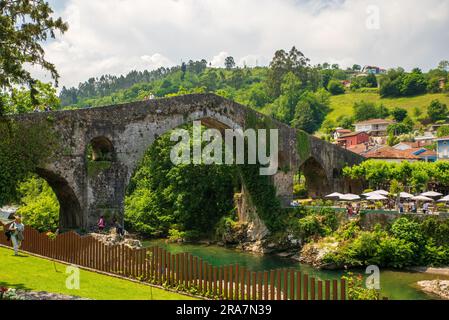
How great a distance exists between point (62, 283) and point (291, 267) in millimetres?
15624

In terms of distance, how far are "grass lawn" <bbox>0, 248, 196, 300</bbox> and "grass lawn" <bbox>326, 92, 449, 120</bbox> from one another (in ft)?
250

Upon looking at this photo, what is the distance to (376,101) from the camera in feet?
310

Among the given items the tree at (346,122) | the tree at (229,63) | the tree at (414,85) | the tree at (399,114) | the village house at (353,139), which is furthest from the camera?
the tree at (229,63)

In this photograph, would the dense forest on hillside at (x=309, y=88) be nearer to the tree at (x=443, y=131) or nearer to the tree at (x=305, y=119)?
the tree at (x=305, y=119)

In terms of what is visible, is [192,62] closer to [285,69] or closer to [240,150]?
[285,69]

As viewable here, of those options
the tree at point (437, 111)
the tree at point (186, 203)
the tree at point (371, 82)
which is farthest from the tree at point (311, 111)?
the tree at point (186, 203)

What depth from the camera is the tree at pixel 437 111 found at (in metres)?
78.8

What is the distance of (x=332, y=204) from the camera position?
1265 inches

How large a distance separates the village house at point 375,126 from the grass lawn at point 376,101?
6636 mm

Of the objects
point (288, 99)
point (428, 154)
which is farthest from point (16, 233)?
point (288, 99)

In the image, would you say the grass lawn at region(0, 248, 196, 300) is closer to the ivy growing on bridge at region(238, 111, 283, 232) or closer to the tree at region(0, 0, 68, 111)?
the tree at region(0, 0, 68, 111)

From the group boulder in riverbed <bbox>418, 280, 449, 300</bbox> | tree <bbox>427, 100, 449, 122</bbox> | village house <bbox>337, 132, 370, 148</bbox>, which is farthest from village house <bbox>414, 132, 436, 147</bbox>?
boulder in riverbed <bbox>418, 280, 449, 300</bbox>

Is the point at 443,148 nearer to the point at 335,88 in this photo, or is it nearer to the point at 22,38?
the point at 22,38

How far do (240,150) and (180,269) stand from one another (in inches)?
745
